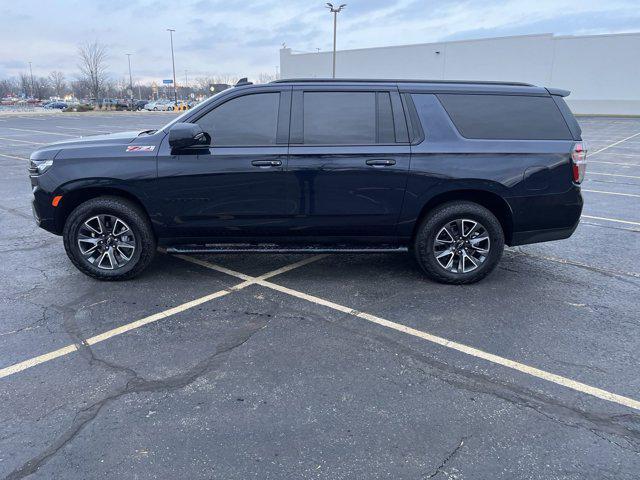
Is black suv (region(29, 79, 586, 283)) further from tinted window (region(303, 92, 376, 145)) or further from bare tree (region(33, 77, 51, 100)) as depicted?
bare tree (region(33, 77, 51, 100))

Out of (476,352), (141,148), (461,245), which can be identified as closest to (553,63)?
(461,245)

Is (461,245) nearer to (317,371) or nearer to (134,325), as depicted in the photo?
(317,371)

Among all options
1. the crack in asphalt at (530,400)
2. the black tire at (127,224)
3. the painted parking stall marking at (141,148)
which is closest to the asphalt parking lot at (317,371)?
the crack in asphalt at (530,400)

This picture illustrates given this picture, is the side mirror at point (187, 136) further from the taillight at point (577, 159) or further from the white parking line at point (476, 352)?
the taillight at point (577, 159)

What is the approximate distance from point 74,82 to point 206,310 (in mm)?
115777

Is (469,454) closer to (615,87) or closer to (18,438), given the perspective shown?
(18,438)

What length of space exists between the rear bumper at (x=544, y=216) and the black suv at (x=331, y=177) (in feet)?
0.04

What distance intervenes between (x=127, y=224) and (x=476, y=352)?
11.2ft

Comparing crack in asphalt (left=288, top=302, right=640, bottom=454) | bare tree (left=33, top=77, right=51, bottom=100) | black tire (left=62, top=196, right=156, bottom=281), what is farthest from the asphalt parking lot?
bare tree (left=33, top=77, right=51, bottom=100)

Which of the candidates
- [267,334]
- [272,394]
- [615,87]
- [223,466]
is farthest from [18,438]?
[615,87]

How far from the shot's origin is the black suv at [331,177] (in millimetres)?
4711

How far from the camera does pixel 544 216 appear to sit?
4961 mm

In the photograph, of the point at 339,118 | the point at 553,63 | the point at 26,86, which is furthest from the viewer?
the point at 26,86

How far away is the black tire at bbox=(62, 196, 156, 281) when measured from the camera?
4.79 meters
